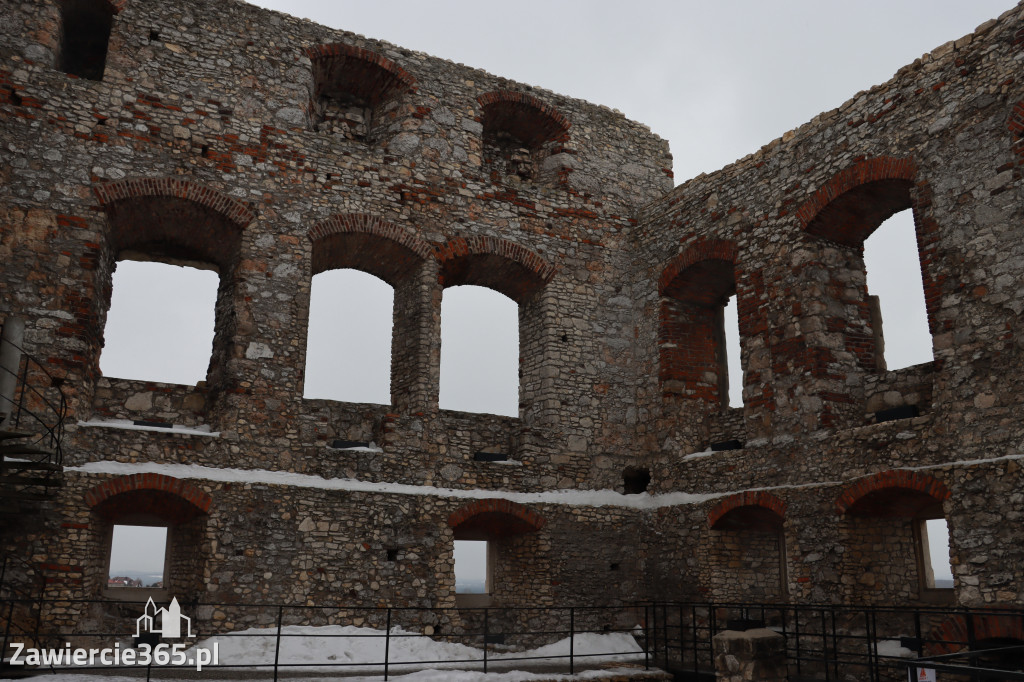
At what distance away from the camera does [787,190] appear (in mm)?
10484

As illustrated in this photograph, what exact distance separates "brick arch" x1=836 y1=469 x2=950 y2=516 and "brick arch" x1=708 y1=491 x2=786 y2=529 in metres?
0.89

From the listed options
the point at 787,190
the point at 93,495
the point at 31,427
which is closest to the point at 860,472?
the point at 787,190

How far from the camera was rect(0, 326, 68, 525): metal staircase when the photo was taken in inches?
304

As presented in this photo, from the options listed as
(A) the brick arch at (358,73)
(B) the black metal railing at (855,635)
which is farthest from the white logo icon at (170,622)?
(A) the brick arch at (358,73)

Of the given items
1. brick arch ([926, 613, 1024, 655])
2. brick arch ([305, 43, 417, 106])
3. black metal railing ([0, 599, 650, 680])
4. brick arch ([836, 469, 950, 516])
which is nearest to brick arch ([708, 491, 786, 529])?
brick arch ([836, 469, 950, 516])

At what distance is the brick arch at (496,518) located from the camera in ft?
35.1

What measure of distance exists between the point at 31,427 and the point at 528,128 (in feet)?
28.5

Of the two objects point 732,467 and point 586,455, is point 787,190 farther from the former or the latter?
point 586,455

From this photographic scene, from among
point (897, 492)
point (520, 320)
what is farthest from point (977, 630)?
point (520, 320)

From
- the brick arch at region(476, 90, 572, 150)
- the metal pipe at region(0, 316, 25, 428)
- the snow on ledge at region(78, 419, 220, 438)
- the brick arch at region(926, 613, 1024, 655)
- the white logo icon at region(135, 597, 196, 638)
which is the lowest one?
the white logo icon at region(135, 597, 196, 638)

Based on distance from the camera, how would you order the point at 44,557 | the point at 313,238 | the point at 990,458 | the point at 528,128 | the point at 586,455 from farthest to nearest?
the point at 528,128 → the point at 586,455 → the point at 313,238 → the point at 44,557 → the point at 990,458

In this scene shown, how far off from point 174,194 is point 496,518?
6.07 m

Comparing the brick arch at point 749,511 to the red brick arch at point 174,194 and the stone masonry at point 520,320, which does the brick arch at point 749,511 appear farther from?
the red brick arch at point 174,194

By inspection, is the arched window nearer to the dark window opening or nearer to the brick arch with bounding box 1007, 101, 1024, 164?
the dark window opening
